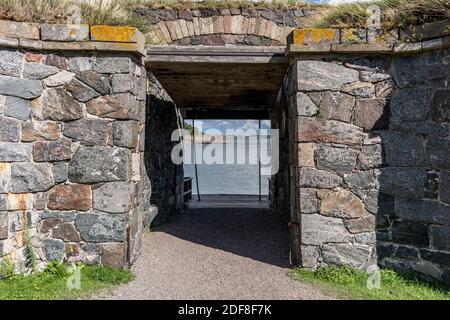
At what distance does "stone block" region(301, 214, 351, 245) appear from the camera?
4043mm

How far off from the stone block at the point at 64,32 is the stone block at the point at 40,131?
91cm

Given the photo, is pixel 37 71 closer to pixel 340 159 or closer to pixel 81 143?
pixel 81 143

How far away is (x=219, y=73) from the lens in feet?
17.5

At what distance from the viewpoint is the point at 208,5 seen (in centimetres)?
744

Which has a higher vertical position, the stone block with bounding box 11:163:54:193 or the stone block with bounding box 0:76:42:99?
the stone block with bounding box 0:76:42:99

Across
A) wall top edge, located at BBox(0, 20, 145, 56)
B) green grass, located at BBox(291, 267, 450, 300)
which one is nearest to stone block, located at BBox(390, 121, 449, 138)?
green grass, located at BBox(291, 267, 450, 300)

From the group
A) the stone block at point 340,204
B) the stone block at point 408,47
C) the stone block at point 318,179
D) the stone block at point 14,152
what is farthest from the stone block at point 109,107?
the stone block at point 408,47

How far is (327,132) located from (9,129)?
11.0 ft

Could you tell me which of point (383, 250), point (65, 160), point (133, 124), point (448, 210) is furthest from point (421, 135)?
point (65, 160)

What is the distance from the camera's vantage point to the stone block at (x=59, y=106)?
13.0ft

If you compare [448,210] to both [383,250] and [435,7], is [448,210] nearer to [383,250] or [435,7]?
[383,250]

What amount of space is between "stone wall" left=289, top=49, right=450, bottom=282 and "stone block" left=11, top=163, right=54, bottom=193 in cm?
275

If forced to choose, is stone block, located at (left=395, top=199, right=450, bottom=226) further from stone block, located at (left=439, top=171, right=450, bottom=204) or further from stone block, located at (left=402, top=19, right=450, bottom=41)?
stone block, located at (left=402, top=19, right=450, bottom=41)
